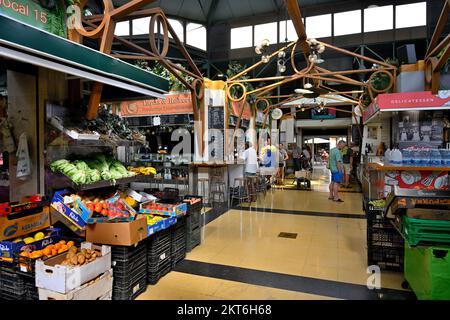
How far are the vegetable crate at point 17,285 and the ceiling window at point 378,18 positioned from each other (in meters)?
13.3

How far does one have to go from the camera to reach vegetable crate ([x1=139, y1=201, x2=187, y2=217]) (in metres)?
3.75

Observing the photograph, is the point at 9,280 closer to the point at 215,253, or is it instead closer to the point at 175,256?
the point at 175,256

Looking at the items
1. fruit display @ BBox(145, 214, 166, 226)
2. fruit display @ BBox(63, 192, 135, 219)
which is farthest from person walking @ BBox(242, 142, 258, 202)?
fruit display @ BBox(63, 192, 135, 219)

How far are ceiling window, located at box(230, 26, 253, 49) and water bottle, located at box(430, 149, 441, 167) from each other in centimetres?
1050

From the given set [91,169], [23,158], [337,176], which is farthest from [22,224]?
[337,176]

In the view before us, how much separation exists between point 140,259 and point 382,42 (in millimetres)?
12232

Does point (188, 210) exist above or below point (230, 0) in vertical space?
below

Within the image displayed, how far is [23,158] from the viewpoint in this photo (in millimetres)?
3154

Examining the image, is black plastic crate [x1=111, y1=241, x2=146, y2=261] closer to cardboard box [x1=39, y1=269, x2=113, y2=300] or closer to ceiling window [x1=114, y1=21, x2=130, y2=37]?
cardboard box [x1=39, y1=269, x2=113, y2=300]

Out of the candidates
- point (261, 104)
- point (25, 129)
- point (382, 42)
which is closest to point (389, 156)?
point (25, 129)

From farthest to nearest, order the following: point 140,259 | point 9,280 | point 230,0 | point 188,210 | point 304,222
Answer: point 230,0
point 304,222
point 188,210
point 140,259
point 9,280

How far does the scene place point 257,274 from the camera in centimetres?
354

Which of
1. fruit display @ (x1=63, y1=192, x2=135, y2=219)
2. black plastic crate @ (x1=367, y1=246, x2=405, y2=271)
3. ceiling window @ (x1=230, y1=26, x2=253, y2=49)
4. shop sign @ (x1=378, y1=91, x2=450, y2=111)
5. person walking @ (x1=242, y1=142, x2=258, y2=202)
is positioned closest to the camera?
Answer: fruit display @ (x1=63, y1=192, x2=135, y2=219)

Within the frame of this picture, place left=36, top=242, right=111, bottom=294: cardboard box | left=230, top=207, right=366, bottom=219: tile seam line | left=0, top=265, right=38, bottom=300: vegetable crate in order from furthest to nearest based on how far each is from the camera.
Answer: left=230, top=207, right=366, bottom=219: tile seam line → left=0, top=265, right=38, bottom=300: vegetable crate → left=36, top=242, right=111, bottom=294: cardboard box
